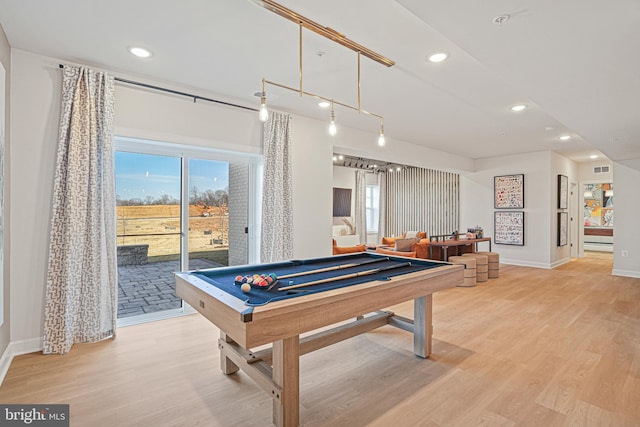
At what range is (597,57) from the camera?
7.55ft

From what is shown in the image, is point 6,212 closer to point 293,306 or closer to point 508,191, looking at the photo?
point 293,306

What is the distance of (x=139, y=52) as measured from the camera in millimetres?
2840

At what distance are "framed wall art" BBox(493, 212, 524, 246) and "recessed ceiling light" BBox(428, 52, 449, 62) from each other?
6.07 meters

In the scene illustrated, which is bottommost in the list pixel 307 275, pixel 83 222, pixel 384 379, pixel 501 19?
pixel 384 379

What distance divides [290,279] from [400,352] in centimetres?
138

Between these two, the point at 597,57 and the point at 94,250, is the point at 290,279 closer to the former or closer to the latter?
the point at 94,250

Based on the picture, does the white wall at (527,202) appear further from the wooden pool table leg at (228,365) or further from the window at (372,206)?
the wooden pool table leg at (228,365)

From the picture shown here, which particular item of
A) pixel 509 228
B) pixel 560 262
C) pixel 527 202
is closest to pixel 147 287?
pixel 509 228

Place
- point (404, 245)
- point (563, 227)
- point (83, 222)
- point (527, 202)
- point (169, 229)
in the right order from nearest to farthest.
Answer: point (83, 222) < point (169, 229) < point (404, 245) < point (527, 202) < point (563, 227)

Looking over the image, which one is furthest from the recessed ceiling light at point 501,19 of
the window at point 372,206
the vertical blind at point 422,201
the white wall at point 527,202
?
the window at point 372,206

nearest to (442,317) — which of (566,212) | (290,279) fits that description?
(290,279)

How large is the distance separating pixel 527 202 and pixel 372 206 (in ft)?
15.1

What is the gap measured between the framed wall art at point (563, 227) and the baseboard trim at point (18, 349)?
9559 mm

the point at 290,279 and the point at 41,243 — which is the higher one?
the point at 41,243
